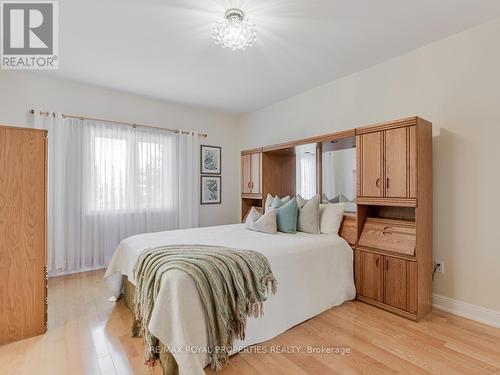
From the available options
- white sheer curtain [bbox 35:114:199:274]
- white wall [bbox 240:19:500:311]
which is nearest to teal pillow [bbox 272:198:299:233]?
white wall [bbox 240:19:500:311]

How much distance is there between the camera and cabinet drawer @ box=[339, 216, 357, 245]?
2.83 meters

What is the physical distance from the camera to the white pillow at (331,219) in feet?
9.68

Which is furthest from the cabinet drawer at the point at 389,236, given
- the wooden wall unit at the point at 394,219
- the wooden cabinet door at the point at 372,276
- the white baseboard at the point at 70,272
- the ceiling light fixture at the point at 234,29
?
the white baseboard at the point at 70,272

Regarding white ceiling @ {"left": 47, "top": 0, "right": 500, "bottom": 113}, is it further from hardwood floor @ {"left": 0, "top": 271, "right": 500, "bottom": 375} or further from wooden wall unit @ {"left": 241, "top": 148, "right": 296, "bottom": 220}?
hardwood floor @ {"left": 0, "top": 271, "right": 500, "bottom": 375}

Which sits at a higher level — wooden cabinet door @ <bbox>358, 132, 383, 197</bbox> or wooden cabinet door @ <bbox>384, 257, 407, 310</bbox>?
wooden cabinet door @ <bbox>358, 132, 383, 197</bbox>

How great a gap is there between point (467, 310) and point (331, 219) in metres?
1.42

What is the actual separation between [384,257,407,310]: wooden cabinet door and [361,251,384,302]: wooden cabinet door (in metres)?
0.05

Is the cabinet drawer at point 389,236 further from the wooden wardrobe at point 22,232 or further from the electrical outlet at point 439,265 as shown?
the wooden wardrobe at point 22,232

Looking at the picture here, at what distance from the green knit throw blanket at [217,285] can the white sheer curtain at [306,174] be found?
1.80 m

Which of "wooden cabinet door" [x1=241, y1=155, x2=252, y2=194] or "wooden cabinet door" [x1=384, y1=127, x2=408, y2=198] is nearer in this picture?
"wooden cabinet door" [x1=384, y1=127, x2=408, y2=198]

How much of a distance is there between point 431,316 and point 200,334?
2.14 metres

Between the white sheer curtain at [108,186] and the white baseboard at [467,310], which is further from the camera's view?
the white sheer curtain at [108,186]

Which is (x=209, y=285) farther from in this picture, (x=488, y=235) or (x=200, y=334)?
(x=488, y=235)

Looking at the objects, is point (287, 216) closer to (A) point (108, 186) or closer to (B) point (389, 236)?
(B) point (389, 236)
